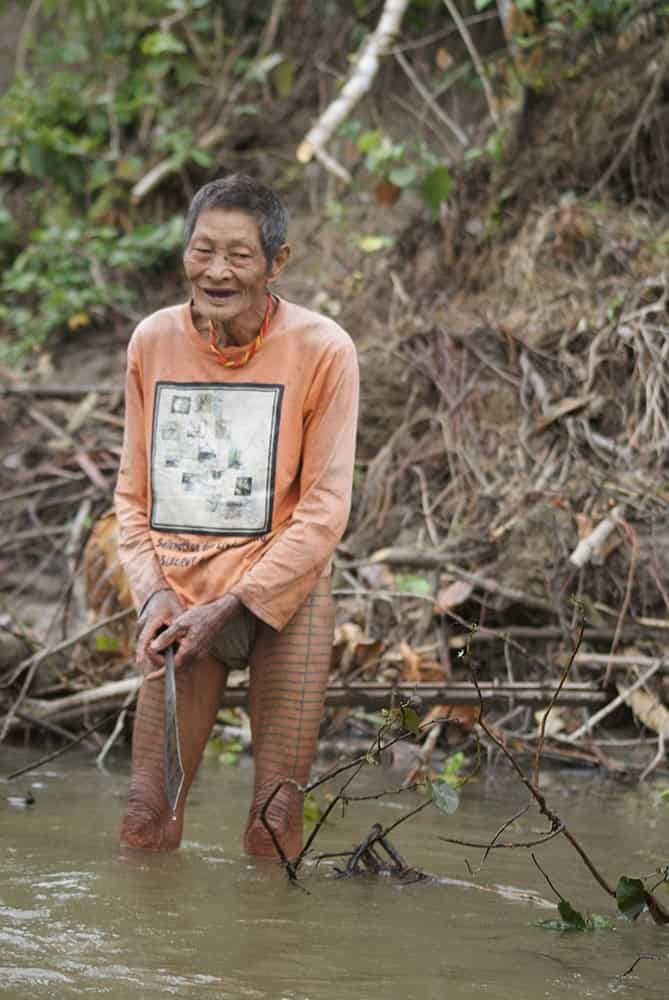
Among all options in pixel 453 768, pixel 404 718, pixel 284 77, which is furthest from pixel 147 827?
pixel 284 77

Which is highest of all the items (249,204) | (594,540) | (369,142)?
(369,142)

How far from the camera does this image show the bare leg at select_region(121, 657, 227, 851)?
12.3 feet

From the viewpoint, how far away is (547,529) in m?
6.25

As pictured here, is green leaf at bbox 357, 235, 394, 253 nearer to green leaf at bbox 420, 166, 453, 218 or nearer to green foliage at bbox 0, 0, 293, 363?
green leaf at bbox 420, 166, 453, 218

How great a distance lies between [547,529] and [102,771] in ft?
7.14

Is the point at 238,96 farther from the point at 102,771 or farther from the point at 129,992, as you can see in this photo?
the point at 129,992

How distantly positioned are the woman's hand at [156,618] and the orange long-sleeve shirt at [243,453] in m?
0.05

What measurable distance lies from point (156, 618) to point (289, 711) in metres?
0.43

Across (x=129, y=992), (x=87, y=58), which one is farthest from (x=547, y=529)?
(x=87, y=58)

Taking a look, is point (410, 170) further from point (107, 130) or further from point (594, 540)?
point (594, 540)

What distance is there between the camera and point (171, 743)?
3559mm

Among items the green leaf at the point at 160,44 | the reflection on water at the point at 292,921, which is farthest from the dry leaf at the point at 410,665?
the green leaf at the point at 160,44

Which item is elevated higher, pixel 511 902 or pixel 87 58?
pixel 87 58

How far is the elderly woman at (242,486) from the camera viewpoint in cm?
366
